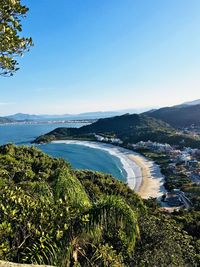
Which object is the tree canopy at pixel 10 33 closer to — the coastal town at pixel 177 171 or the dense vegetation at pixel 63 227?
the dense vegetation at pixel 63 227

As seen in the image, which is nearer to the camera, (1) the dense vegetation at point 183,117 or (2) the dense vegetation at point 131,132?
(2) the dense vegetation at point 131,132

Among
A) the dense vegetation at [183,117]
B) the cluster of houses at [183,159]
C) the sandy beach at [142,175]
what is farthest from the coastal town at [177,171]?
the dense vegetation at [183,117]

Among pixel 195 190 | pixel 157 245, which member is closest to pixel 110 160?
pixel 195 190

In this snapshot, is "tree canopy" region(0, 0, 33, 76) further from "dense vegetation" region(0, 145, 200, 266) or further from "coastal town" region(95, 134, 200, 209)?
"coastal town" region(95, 134, 200, 209)

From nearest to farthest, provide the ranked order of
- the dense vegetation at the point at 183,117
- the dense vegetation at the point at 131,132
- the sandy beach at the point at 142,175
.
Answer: the sandy beach at the point at 142,175
the dense vegetation at the point at 131,132
the dense vegetation at the point at 183,117

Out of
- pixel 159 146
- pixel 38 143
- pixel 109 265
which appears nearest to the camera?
pixel 109 265

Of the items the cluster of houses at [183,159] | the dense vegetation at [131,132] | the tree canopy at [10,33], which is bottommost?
the cluster of houses at [183,159]

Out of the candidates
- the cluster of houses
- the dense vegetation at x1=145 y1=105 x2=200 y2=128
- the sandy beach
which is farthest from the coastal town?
the dense vegetation at x1=145 y1=105 x2=200 y2=128

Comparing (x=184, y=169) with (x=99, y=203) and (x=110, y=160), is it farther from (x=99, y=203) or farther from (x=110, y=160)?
(x=99, y=203)
